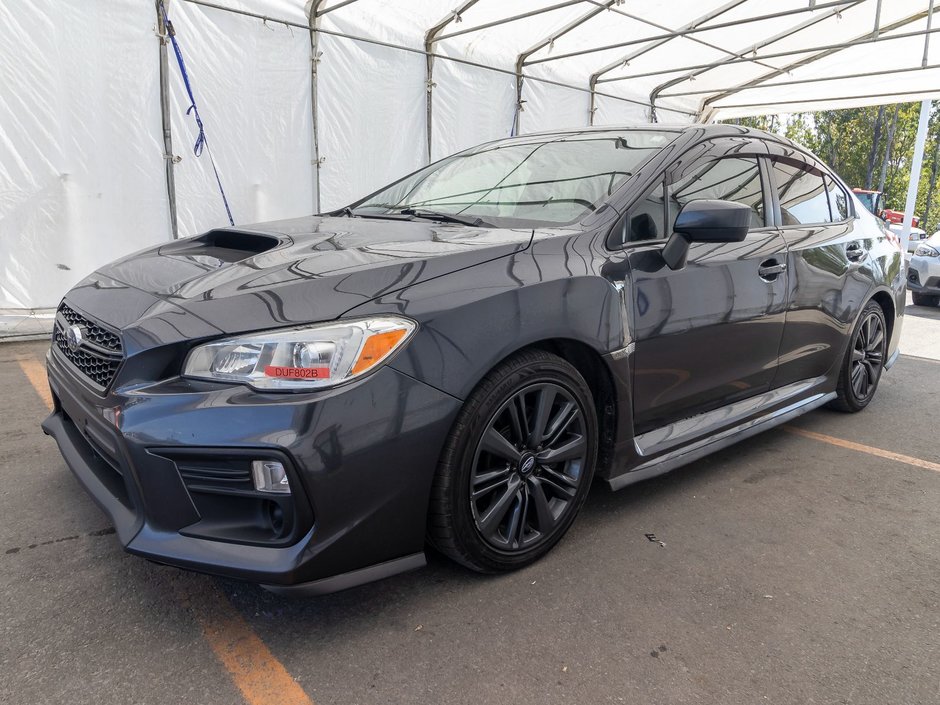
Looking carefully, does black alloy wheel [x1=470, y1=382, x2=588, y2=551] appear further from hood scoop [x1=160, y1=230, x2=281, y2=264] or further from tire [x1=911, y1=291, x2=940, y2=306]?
tire [x1=911, y1=291, x2=940, y2=306]

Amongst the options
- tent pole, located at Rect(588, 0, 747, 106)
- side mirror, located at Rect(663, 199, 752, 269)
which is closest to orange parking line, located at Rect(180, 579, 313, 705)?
side mirror, located at Rect(663, 199, 752, 269)

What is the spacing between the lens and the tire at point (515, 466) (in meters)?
1.93

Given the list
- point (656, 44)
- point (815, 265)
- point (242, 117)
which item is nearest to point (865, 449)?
point (815, 265)

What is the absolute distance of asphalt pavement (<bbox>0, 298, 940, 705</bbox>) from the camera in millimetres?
1692

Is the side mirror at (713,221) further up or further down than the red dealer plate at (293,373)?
further up

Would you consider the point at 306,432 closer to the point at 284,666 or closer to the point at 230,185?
the point at 284,666

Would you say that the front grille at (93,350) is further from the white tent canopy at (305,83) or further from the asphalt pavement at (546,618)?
the white tent canopy at (305,83)

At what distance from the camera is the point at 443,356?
183 centimetres

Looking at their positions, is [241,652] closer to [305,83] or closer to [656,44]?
[305,83]

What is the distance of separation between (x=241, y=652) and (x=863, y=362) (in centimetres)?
371

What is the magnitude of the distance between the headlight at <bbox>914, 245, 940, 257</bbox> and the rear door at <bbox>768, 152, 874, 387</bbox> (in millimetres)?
6717

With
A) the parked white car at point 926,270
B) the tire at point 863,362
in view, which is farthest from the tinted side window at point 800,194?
the parked white car at point 926,270

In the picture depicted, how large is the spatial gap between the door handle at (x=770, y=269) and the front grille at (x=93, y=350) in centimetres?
244

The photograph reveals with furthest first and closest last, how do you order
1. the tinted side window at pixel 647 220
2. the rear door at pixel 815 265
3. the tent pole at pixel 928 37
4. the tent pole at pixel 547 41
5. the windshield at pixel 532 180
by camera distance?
the tent pole at pixel 928 37, the tent pole at pixel 547 41, the rear door at pixel 815 265, the windshield at pixel 532 180, the tinted side window at pixel 647 220
